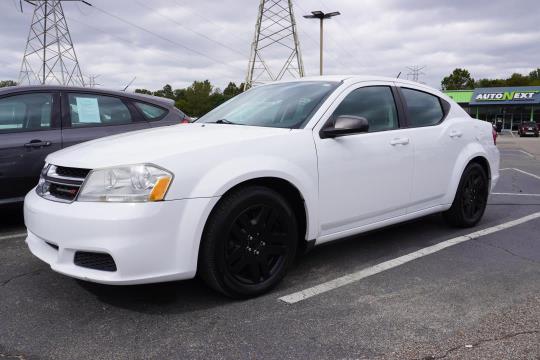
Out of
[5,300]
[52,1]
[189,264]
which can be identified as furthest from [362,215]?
[52,1]

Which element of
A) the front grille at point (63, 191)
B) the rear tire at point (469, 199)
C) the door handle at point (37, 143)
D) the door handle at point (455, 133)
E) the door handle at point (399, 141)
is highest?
the door handle at point (455, 133)

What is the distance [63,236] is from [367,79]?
268cm

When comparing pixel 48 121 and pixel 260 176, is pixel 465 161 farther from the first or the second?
pixel 48 121

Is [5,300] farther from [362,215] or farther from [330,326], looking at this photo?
[362,215]

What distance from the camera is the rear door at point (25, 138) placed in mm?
4793

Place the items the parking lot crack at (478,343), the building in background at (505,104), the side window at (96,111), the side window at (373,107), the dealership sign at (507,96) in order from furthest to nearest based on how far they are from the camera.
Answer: the building in background at (505,104)
the dealership sign at (507,96)
the side window at (96,111)
the side window at (373,107)
the parking lot crack at (478,343)

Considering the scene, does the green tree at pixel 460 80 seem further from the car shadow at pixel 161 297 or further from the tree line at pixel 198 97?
the car shadow at pixel 161 297

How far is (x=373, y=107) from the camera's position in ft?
13.8

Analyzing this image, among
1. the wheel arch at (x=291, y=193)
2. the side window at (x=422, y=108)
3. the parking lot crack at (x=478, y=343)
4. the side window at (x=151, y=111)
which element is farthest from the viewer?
the side window at (x=151, y=111)

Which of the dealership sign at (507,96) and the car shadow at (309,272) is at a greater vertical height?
the dealership sign at (507,96)

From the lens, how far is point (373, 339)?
8.90 feet

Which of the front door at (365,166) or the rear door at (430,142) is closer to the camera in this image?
the front door at (365,166)

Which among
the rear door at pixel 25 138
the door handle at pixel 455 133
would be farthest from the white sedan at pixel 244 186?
the rear door at pixel 25 138

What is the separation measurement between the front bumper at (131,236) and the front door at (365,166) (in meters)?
1.00
